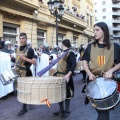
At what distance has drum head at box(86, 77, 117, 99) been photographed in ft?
9.99

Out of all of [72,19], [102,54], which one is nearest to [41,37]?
[72,19]

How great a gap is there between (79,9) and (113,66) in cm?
2674

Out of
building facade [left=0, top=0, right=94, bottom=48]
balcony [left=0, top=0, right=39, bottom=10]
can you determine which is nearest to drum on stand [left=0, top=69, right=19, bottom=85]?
building facade [left=0, top=0, right=94, bottom=48]

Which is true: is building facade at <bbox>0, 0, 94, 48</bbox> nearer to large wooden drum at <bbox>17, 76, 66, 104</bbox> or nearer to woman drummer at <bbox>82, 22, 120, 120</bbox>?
large wooden drum at <bbox>17, 76, 66, 104</bbox>

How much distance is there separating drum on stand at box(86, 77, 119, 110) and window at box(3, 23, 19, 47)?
11.7 metres

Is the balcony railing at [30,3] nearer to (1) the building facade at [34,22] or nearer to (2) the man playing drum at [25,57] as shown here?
(1) the building facade at [34,22]

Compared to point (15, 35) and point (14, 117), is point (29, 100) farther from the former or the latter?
point (15, 35)

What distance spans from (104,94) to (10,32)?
1257 centimetres

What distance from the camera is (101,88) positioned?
3092 millimetres

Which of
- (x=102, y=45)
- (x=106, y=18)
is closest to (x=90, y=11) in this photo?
(x=102, y=45)

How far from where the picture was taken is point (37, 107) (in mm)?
5961

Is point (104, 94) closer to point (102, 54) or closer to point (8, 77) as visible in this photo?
point (102, 54)

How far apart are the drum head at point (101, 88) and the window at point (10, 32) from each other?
11.7 m

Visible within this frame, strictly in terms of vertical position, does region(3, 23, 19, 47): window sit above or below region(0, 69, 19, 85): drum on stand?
above
